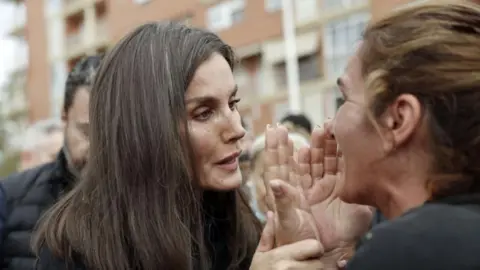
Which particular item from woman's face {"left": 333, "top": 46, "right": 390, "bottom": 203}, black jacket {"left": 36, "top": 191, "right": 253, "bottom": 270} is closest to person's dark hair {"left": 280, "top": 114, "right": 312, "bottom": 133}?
black jacket {"left": 36, "top": 191, "right": 253, "bottom": 270}

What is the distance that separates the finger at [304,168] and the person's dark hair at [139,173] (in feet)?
0.99

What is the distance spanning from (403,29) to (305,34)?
17.3 metres

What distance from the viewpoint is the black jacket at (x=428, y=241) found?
4.09 ft

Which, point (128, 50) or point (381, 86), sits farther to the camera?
point (128, 50)

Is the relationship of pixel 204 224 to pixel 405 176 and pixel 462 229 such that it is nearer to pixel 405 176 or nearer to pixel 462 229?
pixel 405 176

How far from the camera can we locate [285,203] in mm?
1787

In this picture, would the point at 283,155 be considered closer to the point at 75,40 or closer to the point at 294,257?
the point at 294,257

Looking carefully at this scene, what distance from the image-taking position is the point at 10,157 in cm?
3188

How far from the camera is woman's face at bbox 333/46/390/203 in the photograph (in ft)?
5.00

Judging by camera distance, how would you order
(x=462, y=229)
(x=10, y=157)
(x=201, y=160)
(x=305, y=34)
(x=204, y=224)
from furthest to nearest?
(x=10, y=157) < (x=305, y=34) < (x=204, y=224) < (x=201, y=160) < (x=462, y=229)

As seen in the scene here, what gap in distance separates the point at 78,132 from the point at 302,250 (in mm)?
1444

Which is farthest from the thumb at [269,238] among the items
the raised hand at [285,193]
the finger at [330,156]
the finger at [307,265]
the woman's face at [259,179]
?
the woman's face at [259,179]

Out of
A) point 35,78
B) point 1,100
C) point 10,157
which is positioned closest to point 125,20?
point 35,78

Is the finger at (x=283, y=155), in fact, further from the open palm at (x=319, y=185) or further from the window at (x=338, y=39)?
the window at (x=338, y=39)
